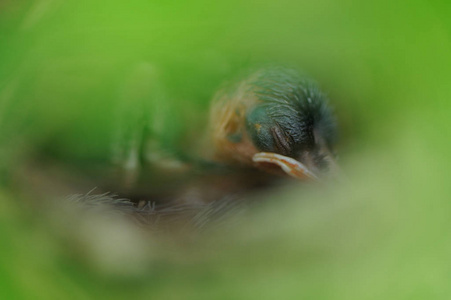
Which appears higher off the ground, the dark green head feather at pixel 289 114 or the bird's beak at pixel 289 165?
the dark green head feather at pixel 289 114

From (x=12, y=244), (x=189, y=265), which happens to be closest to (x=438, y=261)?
(x=189, y=265)

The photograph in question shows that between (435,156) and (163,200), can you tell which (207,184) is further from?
(435,156)

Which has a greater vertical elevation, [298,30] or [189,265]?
[298,30]

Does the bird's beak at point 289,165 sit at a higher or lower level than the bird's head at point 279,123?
lower
